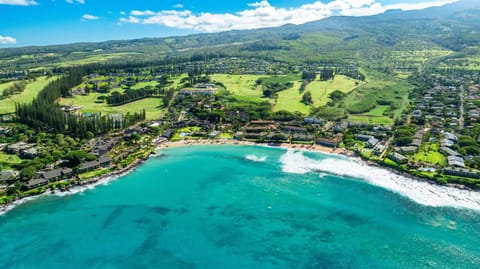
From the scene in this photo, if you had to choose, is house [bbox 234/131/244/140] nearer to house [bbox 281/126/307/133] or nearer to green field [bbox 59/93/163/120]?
house [bbox 281/126/307/133]

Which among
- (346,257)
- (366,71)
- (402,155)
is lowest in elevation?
(346,257)

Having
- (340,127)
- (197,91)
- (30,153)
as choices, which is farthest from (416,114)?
(30,153)

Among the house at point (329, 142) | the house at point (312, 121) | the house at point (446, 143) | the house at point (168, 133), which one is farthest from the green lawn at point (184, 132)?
the house at point (446, 143)

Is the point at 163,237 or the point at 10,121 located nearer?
the point at 163,237

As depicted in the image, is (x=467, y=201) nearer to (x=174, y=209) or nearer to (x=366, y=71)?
(x=174, y=209)

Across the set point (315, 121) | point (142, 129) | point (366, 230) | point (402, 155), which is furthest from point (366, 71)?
point (366, 230)

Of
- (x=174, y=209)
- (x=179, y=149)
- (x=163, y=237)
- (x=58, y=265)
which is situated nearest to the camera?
(x=58, y=265)

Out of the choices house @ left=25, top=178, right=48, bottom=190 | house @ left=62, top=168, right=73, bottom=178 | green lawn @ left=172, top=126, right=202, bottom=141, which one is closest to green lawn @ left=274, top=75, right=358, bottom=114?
green lawn @ left=172, top=126, right=202, bottom=141

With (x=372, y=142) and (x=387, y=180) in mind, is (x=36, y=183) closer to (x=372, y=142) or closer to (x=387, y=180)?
(x=387, y=180)
